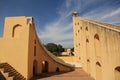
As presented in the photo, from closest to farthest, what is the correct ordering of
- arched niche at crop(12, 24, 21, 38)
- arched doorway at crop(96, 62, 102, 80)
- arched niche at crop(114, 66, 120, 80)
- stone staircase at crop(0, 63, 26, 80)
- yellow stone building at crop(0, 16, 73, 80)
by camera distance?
arched niche at crop(114, 66, 120, 80), stone staircase at crop(0, 63, 26, 80), yellow stone building at crop(0, 16, 73, 80), arched doorway at crop(96, 62, 102, 80), arched niche at crop(12, 24, 21, 38)

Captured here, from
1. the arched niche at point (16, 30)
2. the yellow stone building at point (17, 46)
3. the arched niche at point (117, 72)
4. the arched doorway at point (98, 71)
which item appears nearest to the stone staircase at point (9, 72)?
the yellow stone building at point (17, 46)

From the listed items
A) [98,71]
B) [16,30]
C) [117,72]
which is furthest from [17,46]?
[117,72]

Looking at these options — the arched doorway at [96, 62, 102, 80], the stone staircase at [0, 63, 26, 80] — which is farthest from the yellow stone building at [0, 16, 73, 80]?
the arched doorway at [96, 62, 102, 80]

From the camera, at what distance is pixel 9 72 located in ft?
34.9

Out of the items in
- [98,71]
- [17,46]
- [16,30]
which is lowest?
[98,71]

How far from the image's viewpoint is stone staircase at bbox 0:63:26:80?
9.90 meters

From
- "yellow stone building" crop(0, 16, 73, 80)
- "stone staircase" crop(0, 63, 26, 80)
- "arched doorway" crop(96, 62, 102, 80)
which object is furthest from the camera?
"arched doorway" crop(96, 62, 102, 80)

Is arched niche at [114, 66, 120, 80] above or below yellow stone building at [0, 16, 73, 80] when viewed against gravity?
below

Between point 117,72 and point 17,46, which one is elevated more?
point 17,46

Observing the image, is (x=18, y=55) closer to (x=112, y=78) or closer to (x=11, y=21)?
(x=11, y=21)

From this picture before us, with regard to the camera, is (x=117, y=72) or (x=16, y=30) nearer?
(x=117, y=72)

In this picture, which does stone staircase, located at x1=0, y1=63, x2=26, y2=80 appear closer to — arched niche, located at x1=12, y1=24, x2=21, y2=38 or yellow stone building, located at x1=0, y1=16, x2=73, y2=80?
yellow stone building, located at x1=0, y1=16, x2=73, y2=80

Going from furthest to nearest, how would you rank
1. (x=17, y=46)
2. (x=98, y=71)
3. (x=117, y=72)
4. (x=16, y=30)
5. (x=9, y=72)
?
(x=16, y=30) < (x=98, y=71) < (x=17, y=46) < (x=9, y=72) < (x=117, y=72)

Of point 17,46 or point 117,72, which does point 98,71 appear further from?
point 17,46
